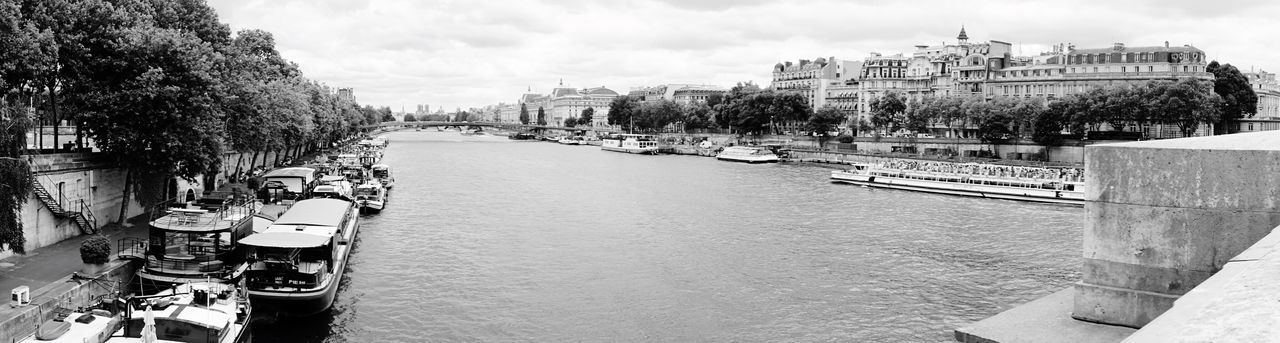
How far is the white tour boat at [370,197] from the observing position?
149ft

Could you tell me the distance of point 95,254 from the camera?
72.2ft

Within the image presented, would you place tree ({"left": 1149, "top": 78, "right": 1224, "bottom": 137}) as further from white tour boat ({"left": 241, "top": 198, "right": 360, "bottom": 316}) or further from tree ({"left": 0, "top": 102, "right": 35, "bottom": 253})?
tree ({"left": 0, "top": 102, "right": 35, "bottom": 253})

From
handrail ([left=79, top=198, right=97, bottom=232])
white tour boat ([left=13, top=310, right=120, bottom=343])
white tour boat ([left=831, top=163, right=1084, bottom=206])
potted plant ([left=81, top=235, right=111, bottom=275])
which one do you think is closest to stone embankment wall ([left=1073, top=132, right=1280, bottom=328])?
white tour boat ([left=13, top=310, right=120, bottom=343])

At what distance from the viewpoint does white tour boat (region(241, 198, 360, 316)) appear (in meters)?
22.0

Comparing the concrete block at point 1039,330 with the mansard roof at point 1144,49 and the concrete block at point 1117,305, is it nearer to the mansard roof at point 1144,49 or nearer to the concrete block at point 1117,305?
the concrete block at point 1117,305

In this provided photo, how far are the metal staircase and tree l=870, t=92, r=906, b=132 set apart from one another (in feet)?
296

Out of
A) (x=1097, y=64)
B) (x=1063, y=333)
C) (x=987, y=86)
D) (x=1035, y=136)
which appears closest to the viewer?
(x=1063, y=333)

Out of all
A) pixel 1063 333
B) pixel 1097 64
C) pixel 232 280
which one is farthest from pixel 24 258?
pixel 1097 64

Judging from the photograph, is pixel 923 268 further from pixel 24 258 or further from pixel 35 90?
pixel 35 90

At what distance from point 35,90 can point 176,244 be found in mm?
12016

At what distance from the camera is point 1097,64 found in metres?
94.4

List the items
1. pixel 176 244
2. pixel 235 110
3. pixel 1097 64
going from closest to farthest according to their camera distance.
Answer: pixel 176 244, pixel 235 110, pixel 1097 64

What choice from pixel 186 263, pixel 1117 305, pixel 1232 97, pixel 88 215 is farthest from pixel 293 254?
pixel 1232 97

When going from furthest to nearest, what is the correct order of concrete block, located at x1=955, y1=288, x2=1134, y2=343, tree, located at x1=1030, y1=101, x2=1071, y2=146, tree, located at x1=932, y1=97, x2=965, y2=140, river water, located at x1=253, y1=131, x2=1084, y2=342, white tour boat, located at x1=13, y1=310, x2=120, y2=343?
1. tree, located at x1=932, y1=97, x2=965, y2=140
2. tree, located at x1=1030, y1=101, x2=1071, y2=146
3. river water, located at x1=253, y1=131, x2=1084, y2=342
4. white tour boat, located at x1=13, y1=310, x2=120, y2=343
5. concrete block, located at x1=955, y1=288, x2=1134, y2=343
